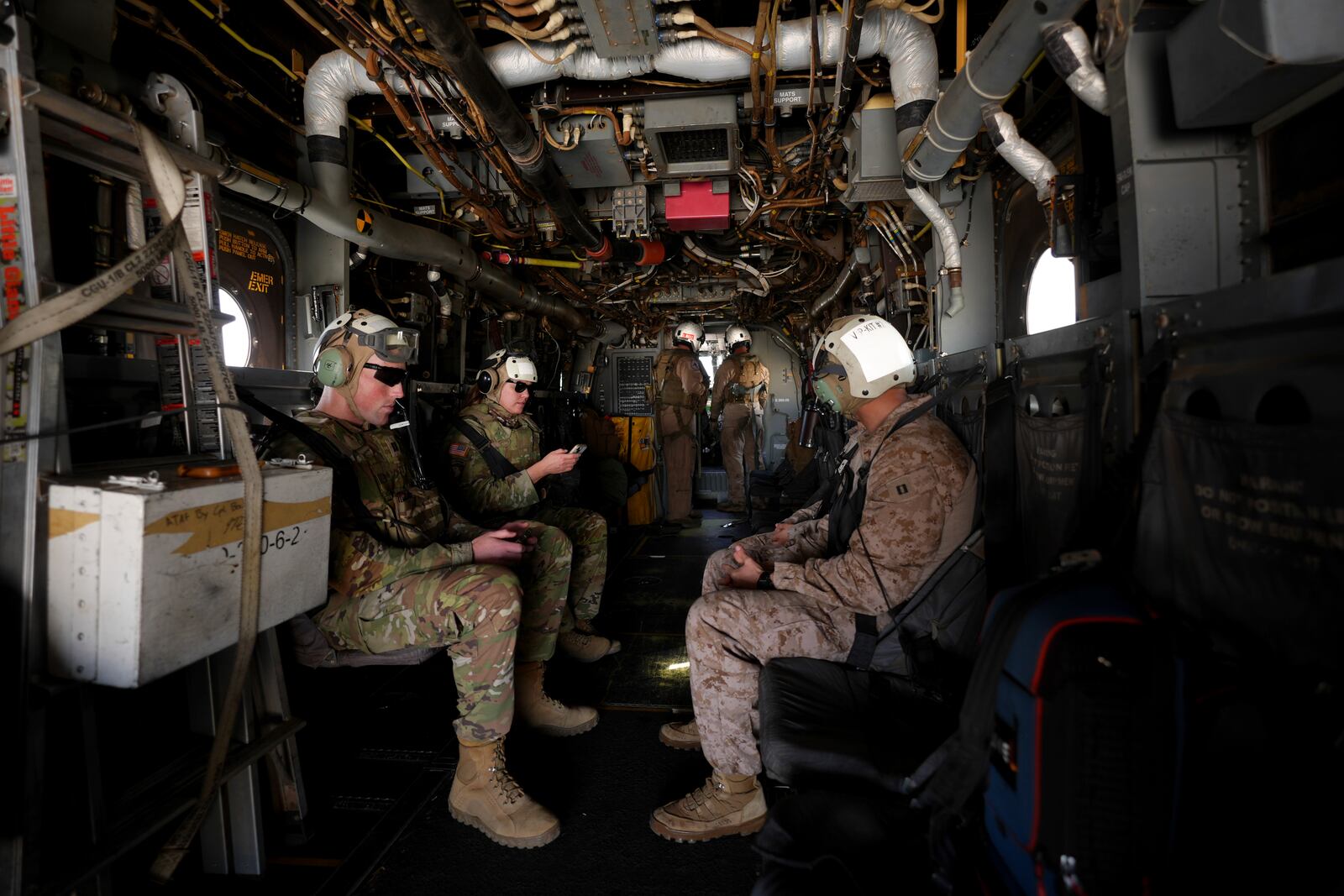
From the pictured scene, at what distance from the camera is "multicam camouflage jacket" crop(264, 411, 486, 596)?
6.95 ft

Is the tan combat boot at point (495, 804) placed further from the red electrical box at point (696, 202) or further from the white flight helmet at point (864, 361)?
the red electrical box at point (696, 202)

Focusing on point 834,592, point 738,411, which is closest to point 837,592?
point 834,592

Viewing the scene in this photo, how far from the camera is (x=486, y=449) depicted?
3.53m

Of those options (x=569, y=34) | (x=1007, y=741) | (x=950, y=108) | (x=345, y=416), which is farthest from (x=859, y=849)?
(x=569, y=34)

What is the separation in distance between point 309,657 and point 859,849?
2003 millimetres

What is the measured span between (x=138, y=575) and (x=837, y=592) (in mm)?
1892

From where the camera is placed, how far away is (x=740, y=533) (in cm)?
625

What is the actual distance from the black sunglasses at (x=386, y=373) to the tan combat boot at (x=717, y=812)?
1.98 metres

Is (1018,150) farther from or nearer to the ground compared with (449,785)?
farther from the ground

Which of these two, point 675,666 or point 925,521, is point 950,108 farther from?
point 675,666

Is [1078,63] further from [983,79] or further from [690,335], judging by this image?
[690,335]

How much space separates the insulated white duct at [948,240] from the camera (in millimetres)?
3084

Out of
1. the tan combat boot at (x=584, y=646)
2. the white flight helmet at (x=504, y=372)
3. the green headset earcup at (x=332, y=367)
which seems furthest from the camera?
the white flight helmet at (x=504, y=372)

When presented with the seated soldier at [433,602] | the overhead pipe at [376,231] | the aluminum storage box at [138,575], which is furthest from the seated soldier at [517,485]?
the aluminum storage box at [138,575]
